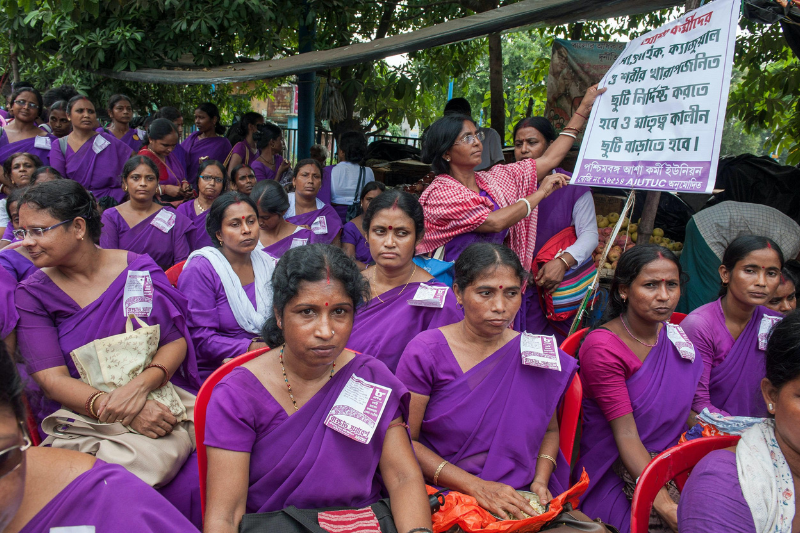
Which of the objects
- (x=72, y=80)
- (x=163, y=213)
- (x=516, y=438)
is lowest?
(x=516, y=438)

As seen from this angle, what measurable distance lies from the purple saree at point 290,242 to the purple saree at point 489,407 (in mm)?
2001

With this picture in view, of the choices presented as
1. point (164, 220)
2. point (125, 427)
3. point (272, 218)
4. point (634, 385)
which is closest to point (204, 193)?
point (164, 220)

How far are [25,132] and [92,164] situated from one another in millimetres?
1067

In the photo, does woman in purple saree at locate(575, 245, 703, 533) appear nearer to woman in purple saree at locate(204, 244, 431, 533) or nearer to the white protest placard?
the white protest placard

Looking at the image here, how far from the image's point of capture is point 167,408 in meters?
2.39

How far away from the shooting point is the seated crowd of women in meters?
1.56

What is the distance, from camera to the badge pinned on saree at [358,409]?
1.85 metres

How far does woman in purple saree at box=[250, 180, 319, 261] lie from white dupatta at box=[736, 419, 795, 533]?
2997 millimetres

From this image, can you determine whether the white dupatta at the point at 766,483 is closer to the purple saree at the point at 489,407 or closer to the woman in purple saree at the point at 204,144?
the purple saree at the point at 489,407

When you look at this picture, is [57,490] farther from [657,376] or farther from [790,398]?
[657,376]

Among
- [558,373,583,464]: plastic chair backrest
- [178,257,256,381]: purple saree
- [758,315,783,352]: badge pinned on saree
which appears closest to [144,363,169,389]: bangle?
[178,257,256,381]: purple saree

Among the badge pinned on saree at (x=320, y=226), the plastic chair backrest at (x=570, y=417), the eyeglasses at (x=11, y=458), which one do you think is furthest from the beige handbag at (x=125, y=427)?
the badge pinned on saree at (x=320, y=226)

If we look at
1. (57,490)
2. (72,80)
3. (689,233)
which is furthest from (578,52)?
(72,80)

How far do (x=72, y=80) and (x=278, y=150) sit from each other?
328 centimetres
